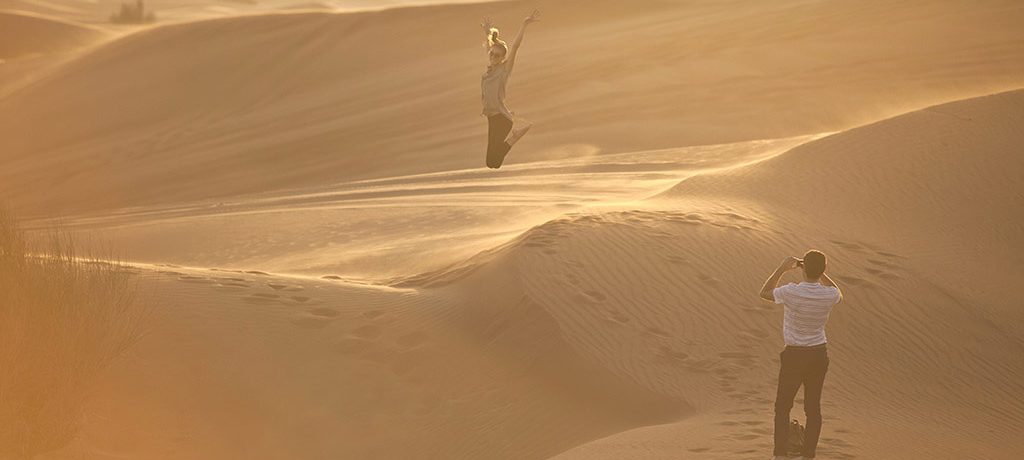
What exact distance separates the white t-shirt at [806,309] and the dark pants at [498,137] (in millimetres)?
5666

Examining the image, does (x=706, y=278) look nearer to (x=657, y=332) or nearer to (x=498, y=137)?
(x=657, y=332)

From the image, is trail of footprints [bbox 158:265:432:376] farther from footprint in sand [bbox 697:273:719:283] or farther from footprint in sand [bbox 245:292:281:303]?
footprint in sand [bbox 697:273:719:283]

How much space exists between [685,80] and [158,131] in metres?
12.8

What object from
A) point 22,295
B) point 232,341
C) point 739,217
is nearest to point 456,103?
point 739,217

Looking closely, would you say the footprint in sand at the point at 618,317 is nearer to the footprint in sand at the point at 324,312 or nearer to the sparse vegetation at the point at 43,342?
the footprint in sand at the point at 324,312

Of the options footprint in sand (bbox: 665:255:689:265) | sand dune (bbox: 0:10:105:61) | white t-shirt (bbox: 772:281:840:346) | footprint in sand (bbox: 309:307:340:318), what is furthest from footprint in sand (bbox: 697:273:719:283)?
sand dune (bbox: 0:10:105:61)

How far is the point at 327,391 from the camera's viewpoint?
1180 cm

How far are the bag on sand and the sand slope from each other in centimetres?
43

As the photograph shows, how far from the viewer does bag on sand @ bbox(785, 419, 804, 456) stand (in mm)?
8734

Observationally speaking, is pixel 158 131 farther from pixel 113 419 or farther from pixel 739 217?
pixel 113 419

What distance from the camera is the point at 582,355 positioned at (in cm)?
1208

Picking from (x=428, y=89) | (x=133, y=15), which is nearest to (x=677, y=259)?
(x=428, y=89)

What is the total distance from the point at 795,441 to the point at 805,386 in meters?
0.56

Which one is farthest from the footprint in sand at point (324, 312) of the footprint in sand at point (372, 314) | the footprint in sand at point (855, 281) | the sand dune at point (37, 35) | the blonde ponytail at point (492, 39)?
the sand dune at point (37, 35)
